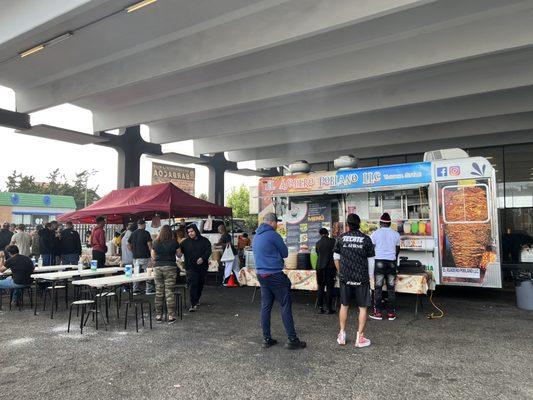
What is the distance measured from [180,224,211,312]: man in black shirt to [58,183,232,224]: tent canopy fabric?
6.39 feet

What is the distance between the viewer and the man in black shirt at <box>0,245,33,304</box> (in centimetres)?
794

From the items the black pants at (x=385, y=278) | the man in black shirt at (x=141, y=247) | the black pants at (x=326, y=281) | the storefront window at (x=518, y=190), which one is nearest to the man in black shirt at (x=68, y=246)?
the man in black shirt at (x=141, y=247)

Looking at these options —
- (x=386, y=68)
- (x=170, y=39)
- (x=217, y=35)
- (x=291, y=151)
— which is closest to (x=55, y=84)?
(x=170, y=39)

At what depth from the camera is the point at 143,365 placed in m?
4.81

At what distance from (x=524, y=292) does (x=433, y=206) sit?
Answer: 2.25m

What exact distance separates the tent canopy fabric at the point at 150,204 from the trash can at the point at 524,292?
7209mm

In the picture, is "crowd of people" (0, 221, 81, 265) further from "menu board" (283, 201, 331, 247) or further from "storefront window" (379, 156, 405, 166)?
"storefront window" (379, 156, 405, 166)

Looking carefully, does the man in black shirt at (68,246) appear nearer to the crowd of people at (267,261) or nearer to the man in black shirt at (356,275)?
the crowd of people at (267,261)

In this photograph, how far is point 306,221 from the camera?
984cm

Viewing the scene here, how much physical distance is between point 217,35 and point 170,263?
13.9 feet

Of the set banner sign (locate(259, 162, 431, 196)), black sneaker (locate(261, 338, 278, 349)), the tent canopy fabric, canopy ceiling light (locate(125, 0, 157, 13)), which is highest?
canopy ceiling light (locate(125, 0, 157, 13))

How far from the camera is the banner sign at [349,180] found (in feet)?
27.6

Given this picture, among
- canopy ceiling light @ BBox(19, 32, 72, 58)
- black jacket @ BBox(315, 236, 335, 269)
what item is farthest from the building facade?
black jacket @ BBox(315, 236, 335, 269)

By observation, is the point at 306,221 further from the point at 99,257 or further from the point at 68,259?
the point at 68,259
